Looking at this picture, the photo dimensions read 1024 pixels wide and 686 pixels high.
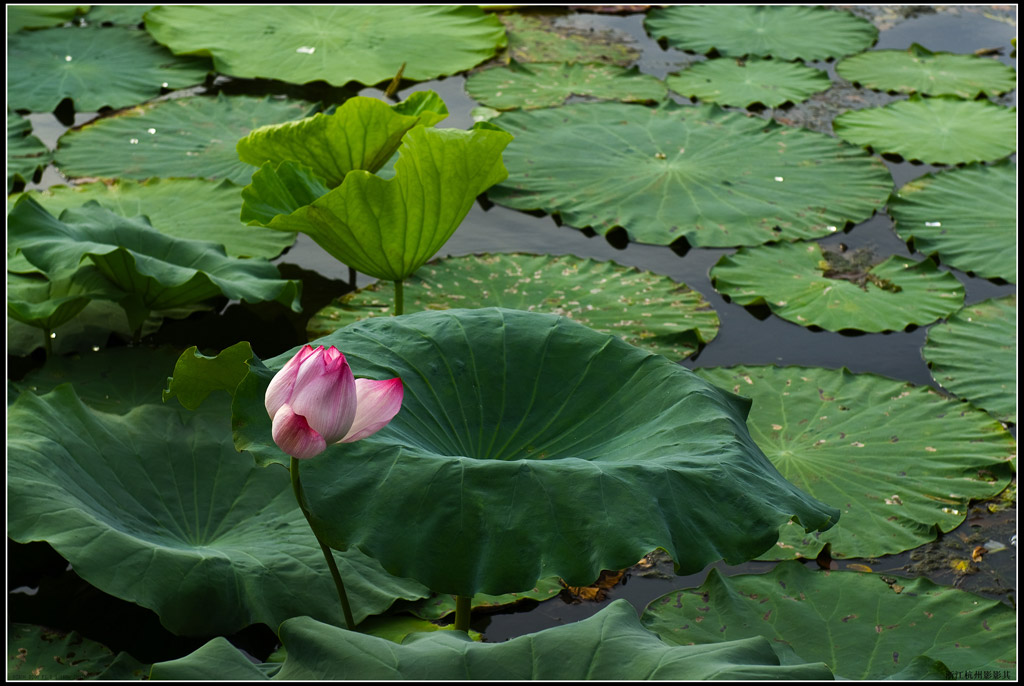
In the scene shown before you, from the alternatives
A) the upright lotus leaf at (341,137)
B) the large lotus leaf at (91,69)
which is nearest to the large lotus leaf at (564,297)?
the upright lotus leaf at (341,137)

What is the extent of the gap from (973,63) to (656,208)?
79.3 inches

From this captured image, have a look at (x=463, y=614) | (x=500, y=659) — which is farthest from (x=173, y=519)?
(x=500, y=659)

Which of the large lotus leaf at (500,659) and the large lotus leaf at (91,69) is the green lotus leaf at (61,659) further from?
the large lotus leaf at (91,69)

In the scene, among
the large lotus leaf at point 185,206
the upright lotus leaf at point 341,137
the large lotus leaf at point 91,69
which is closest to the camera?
the upright lotus leaf at point 341,137

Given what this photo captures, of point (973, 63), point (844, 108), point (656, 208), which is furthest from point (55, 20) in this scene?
point (973, 63)

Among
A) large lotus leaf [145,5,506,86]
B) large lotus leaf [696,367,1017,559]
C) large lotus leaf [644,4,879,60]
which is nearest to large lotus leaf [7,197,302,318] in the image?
large lotus leaf [696,367,1017,559]

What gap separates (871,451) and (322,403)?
4.48 feet

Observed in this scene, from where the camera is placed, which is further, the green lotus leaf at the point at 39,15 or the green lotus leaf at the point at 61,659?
the green lotus leaf at the point at 39,15

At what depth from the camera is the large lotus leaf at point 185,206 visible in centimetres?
265

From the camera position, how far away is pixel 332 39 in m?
3.95

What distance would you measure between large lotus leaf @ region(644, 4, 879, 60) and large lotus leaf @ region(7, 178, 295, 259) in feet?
7.37

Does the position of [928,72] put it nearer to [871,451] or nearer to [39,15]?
[871,451]

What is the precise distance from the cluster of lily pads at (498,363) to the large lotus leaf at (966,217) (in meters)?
0.01

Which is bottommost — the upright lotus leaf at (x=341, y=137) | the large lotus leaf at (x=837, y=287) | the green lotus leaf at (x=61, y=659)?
the green lotus leaf at (x=61, y=659)
